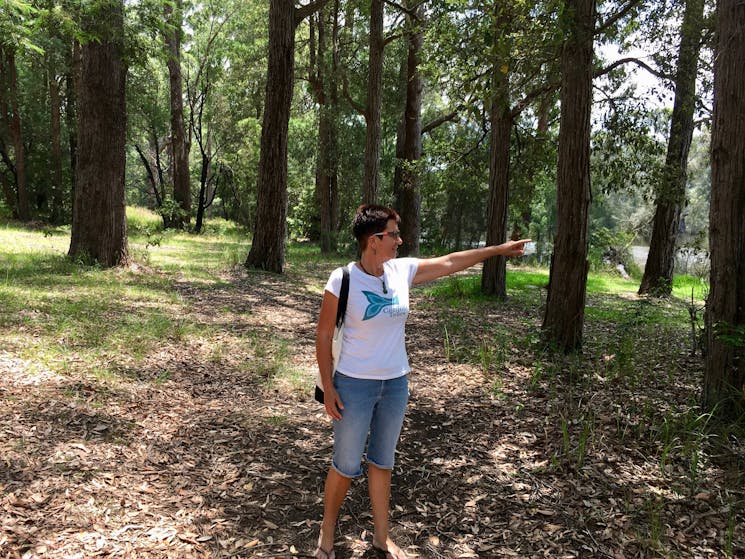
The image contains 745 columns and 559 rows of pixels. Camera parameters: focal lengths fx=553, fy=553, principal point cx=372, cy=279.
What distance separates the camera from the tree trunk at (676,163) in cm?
995

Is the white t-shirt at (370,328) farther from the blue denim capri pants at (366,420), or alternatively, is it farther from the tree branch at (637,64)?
the tree branch at (637,64)

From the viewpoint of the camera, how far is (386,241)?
116 inches

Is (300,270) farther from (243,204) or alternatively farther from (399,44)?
(243,204)

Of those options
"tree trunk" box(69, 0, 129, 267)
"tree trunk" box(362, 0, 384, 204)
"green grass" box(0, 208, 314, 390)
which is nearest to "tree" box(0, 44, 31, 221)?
"green grass" box(0, 208, 314, 390)

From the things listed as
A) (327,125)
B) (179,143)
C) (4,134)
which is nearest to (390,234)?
(327,125)

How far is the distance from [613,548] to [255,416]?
123 inches

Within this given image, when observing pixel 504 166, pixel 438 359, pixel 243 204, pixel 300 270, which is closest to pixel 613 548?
pixel 438 359

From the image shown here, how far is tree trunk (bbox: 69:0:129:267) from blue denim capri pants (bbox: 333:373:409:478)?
30.4 feet

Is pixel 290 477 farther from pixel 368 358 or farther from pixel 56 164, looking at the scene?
pixel 56 164

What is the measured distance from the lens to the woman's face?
9.62 ft

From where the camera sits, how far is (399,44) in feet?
70.2

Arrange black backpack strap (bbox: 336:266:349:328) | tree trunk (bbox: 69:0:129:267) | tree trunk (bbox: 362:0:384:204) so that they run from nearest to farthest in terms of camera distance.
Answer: black backpack strap (bbox: 336:266:349:328), tree trunk (bbox: 69:0:129:267), tree trunk (bbox: 362:0:384:204)

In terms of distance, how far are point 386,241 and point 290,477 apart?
2175 mm

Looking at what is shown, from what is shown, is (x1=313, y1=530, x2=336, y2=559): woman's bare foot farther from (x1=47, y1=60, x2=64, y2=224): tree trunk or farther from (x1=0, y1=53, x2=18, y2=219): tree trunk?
(x1=0, y1=53, x2=18, y2=219): tree trunk
